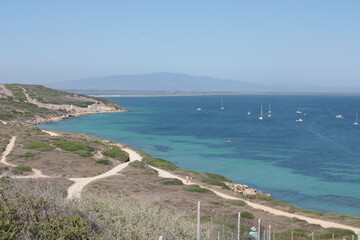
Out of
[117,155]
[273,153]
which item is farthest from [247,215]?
[273,153]

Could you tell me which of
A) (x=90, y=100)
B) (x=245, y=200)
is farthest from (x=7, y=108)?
(x=245, y=200)

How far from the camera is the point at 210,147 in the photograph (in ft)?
213

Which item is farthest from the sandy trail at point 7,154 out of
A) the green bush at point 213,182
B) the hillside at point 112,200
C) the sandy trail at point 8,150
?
the green bush at point 213,182

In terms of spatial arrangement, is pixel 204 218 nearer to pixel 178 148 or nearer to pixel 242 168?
pixel 242 168

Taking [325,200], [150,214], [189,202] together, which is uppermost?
[150,214]

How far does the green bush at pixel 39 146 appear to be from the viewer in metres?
43.6

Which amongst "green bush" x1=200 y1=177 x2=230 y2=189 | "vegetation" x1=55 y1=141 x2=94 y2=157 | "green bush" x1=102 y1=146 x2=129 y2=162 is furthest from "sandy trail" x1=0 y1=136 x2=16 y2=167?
"green bush" x1=200 y1=177 x2=230 y2=189

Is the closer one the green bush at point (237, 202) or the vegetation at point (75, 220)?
the vegetation at point (75, 220)

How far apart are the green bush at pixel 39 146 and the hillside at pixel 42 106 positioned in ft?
164

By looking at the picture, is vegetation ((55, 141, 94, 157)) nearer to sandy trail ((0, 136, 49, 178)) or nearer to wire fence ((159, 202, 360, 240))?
sandy trail ((0, 136, 49, 178))

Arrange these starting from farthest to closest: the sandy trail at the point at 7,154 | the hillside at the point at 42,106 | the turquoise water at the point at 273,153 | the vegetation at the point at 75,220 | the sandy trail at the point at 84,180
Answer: the hillside at the point at 42,106, the turquoise water at the point at 273,153, the sandy trail at the point at 7,154, the sandy trail at the point at 84,180, the vegetation at the point at 75,220

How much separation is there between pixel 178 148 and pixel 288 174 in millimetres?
22065

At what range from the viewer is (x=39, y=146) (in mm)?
45031

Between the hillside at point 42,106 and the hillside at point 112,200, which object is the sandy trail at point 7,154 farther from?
the hillside at point 42,106
